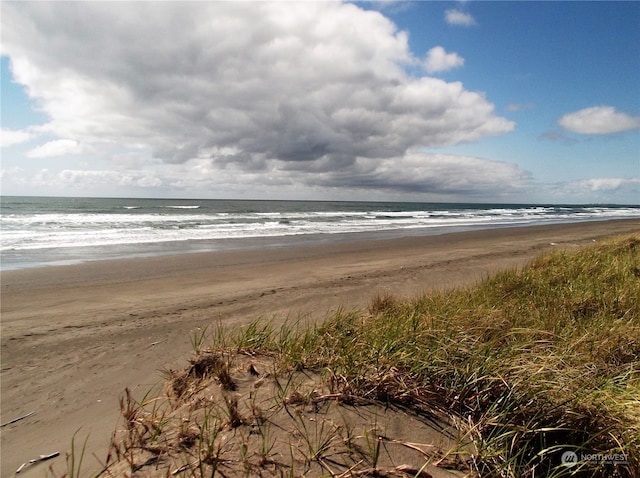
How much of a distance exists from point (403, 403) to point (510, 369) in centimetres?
83

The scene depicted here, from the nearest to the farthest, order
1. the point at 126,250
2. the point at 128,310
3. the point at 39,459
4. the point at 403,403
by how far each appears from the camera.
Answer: the point at 403,403 < the point at 39,459 < the point at 128,310 < the point at 126,250

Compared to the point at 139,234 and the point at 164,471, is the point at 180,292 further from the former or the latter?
the point at 139,234

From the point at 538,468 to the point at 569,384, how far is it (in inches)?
29.3

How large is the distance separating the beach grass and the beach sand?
3.38ft

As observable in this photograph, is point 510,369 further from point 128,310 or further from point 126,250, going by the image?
point 126,250

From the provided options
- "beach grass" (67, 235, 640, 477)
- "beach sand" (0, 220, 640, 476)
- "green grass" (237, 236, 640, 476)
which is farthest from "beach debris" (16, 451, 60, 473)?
"green grass" (237, 236, 640, 476)

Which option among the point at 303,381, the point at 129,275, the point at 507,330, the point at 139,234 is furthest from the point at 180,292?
the point at 139,234

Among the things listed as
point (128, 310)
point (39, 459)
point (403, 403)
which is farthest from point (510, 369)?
point (128, 310)

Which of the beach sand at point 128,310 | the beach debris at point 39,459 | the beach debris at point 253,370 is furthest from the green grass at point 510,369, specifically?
the beach sand at point 128,310

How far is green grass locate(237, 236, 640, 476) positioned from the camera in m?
1.79

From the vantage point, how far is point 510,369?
232 centimetres

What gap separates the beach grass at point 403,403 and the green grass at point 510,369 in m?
0.01

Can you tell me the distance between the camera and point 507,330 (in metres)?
3.46

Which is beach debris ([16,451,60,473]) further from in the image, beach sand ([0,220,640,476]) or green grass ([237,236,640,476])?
green grass ([237,236,640,476])
